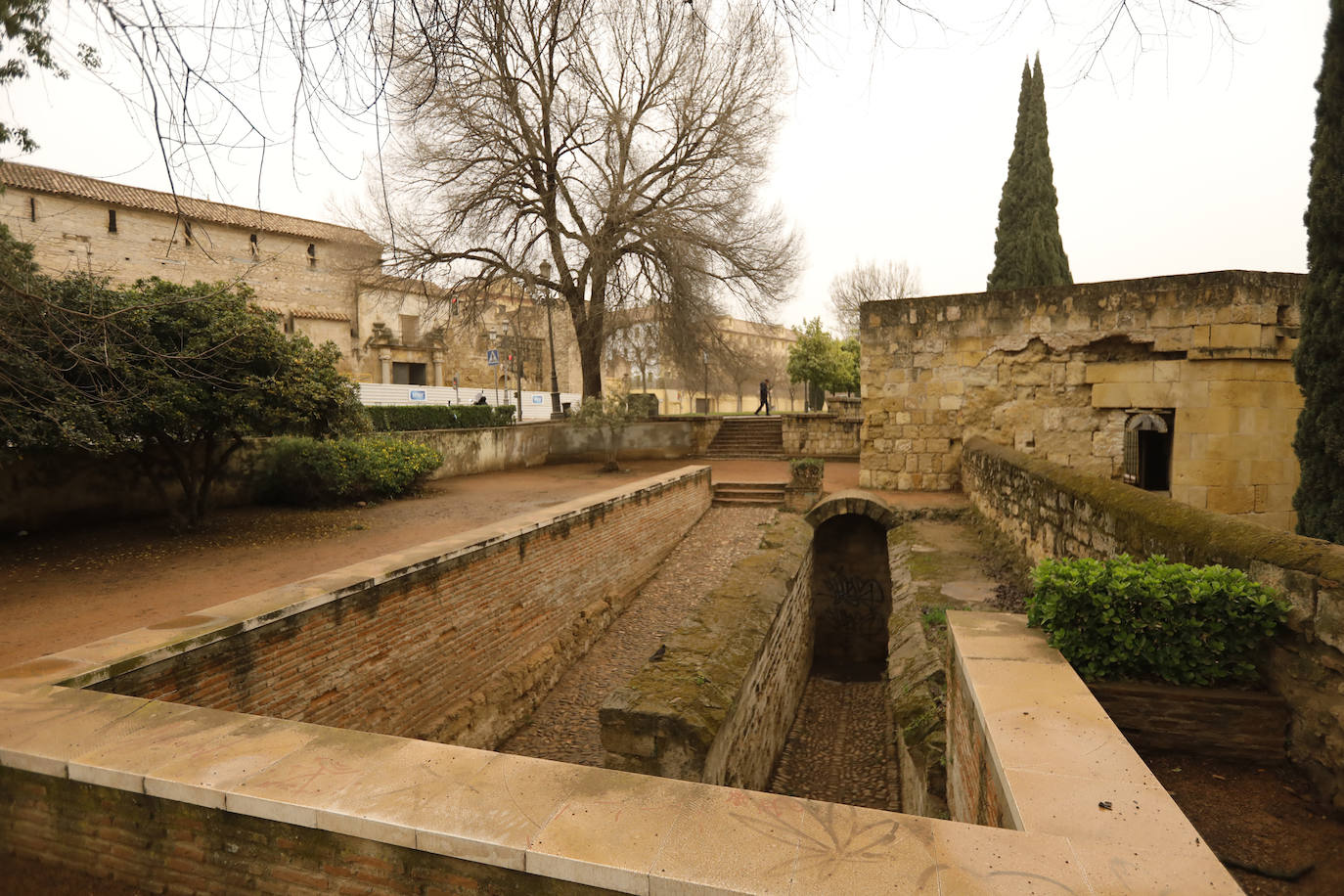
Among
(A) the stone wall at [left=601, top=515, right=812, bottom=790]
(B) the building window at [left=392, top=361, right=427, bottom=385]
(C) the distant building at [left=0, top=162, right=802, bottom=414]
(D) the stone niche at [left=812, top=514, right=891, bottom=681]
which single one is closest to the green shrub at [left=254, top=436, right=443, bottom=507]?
(A) the stone wall at [left=601, top=515, right=812, bottom=790]

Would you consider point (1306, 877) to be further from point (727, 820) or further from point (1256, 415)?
point (1256, 415)

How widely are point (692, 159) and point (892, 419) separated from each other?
10349mm

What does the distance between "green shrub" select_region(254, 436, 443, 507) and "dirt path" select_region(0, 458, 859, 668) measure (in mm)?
396

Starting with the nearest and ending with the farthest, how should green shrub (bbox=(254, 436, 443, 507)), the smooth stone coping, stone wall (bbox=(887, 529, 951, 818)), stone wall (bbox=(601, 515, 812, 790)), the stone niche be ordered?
1. the smooth stone coping
2. stone wall (bbox=(887, 529, 951, 818))
3. stone wall (bbox=(601, 515, 812, 790))
4. green shrub (bbox=(254, 436, 443, 507))
5. the stone niche

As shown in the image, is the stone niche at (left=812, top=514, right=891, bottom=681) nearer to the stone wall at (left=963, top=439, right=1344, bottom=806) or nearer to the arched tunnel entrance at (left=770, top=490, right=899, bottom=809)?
the arched tunnel entrance at (left=770, top=490, right=899, bottom=809)

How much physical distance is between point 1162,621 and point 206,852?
4.07m

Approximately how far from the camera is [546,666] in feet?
24.6

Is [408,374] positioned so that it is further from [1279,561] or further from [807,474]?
[1279,561]

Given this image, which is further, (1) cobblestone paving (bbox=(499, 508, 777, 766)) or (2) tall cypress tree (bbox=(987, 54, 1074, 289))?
(2) tall cypress tree (bbox=(987, 54, 1074, 289))

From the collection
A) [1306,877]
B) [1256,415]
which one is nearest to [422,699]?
[1306,877]

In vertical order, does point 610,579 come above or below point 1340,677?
below

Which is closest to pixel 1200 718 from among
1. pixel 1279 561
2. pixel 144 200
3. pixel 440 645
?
pixel 1279 561

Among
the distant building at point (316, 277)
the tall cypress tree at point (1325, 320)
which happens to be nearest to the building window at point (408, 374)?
the distant building at point (316, 277)

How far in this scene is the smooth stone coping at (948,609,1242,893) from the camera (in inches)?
67.1
